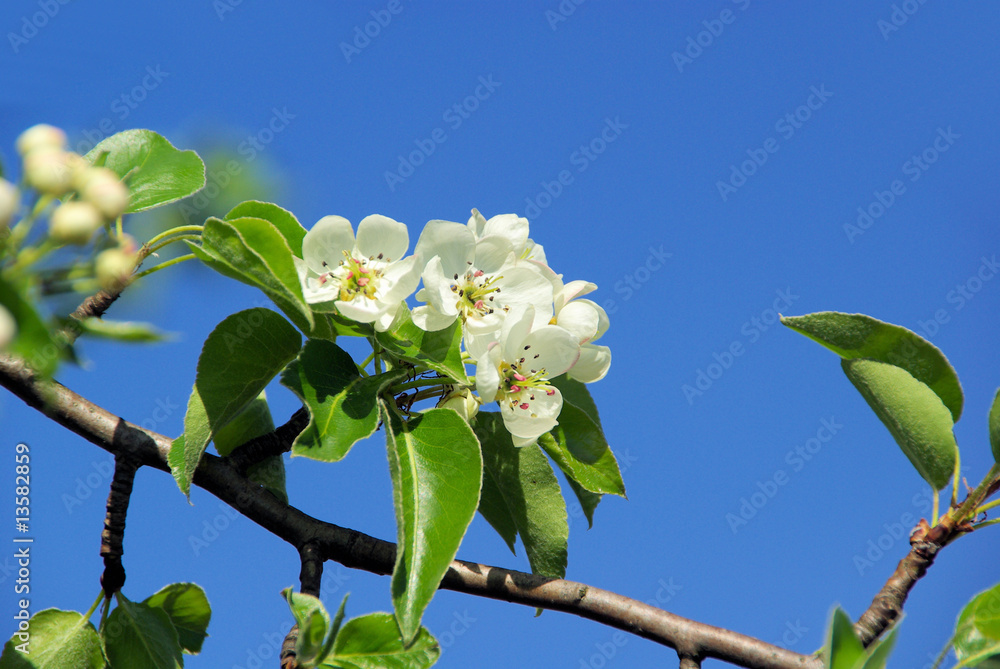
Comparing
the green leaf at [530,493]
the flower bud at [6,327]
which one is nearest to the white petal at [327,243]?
the green leaf at [530,493]

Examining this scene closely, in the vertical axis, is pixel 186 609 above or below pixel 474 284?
below

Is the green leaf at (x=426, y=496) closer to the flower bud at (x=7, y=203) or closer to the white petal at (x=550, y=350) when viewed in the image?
the white petal at (x=550, y=350)

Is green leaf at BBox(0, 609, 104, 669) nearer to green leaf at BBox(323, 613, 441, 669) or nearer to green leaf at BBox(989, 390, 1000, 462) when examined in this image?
green leaf at BBox(323, 613, 441, 669)

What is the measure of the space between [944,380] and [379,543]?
3.71ft

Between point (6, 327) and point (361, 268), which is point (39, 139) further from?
point (361, 268)

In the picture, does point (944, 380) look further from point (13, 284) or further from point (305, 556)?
point (13, 284)

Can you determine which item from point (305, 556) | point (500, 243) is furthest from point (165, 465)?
point (500, 243)

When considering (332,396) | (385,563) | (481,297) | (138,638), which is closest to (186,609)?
(138,638)

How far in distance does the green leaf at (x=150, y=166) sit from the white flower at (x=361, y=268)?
32 cm

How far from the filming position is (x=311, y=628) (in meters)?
1.22

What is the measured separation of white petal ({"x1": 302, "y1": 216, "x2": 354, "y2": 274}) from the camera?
5.09 ft

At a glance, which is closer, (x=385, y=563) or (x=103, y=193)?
(x=103, y=193)

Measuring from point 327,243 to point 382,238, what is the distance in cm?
11

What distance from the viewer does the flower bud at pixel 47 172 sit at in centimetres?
97
